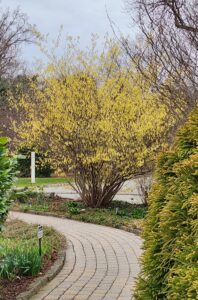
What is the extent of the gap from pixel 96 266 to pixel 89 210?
655 cm

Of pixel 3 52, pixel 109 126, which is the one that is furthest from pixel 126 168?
pixel 3 52

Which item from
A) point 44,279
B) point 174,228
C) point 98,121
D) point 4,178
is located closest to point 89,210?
point 98,121

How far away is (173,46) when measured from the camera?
1004cm

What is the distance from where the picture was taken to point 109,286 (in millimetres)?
5957

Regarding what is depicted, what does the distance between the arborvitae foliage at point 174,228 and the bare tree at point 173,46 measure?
6.62 metres

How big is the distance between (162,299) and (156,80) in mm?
8415

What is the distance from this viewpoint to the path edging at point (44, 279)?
539cm

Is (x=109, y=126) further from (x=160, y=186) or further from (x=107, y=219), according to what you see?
(x=160, y=186)

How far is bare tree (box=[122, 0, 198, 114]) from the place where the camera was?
31.9 ft

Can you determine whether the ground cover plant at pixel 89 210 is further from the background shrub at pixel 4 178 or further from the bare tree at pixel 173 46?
the background shrub at pixel 4 178

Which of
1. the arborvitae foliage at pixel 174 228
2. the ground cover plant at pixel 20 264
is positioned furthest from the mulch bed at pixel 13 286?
the arborvitae foliage at pixel 174 228

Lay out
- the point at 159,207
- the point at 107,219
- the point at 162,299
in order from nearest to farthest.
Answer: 1. the point at 162,299
2. the point at 159,207
3. the point at 107,219

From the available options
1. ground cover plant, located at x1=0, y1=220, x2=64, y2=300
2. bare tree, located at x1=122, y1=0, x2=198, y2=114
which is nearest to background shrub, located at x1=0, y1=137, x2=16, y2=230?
ground cover plant, located at x1=0, y1=220, x2=64, y2=300

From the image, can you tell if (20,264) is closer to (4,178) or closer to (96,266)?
(96,266)
